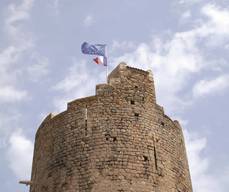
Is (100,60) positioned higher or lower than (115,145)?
higher

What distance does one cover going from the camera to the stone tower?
13.6 meters

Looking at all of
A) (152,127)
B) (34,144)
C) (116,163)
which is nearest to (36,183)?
(34,144)

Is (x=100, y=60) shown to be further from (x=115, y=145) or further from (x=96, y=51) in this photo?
(x=115, y=145)

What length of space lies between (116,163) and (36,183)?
323cm

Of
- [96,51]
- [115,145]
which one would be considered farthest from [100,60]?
[115,145]

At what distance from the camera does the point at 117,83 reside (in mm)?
15555

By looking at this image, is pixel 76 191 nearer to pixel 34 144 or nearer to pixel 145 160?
pixel 145 160

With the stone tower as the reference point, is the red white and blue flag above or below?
above

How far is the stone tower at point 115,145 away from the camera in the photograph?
13.6 metres

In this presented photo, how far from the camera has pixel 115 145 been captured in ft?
46.1

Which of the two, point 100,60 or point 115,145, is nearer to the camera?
point 115,145

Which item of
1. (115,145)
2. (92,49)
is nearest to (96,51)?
(92,49)

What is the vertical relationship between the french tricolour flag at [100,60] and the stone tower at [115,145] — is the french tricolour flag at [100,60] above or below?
above

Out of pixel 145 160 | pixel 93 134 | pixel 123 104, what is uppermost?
pixel 123 104
